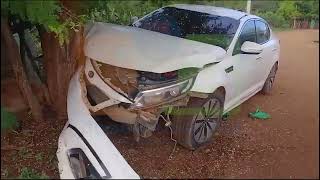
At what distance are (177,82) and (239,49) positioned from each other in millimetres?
1385

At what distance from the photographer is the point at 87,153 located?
141 inches

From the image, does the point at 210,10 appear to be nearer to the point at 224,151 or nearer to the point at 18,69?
the point at 224,151

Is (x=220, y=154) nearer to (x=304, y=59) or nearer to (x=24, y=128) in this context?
(x=24, y=128)

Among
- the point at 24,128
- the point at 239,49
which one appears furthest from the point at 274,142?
the point at 24,128

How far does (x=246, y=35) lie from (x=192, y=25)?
763 mm

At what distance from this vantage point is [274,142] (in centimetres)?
516

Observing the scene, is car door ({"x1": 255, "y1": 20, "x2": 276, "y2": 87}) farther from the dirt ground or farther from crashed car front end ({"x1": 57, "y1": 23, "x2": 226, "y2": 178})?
crashed car front end ({"x1": 57, "y1": 23, "x2": 226, "y2": 178})

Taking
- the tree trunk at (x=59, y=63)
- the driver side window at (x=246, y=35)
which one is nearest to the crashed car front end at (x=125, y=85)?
the tree trunk at (x=59, y=63)

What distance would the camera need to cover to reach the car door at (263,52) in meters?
6.10

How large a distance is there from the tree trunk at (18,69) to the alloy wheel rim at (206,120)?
1775 millimetres

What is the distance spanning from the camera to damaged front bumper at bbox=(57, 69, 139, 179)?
3492 mm

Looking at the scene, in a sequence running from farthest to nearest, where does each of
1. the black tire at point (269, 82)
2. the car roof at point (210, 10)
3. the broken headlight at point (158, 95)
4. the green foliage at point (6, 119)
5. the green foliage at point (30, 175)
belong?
the black tire at point (269, 82) < the car roof at point (210, 10) < the broken headlight at point (158, 95) < the green foliage at point (30, 175) < the green foliage at point (6, 119)

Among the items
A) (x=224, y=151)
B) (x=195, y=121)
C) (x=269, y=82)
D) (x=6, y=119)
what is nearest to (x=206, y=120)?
(x=195, y=121)

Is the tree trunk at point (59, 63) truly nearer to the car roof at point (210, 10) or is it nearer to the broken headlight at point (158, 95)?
the broken headlight at point (158, 95)
